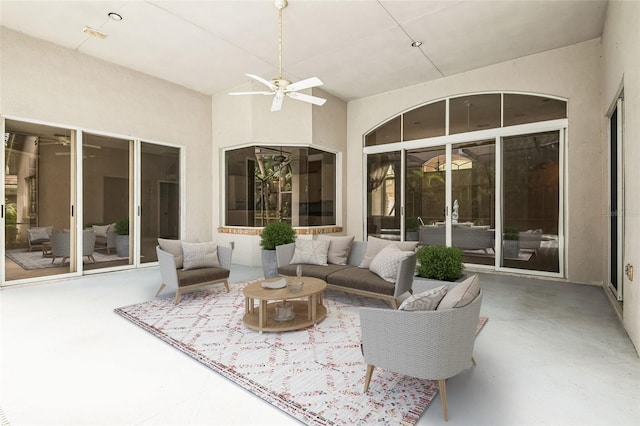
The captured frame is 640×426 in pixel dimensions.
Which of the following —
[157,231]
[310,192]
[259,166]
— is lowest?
[157,231]

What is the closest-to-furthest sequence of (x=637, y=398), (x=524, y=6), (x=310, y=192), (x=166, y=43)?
(x=637, y=398)
(x=524, y=6)
(x=166, y=43)
(x=310, y=192)

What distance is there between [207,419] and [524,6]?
5631 mm

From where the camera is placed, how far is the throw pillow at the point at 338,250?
188 inches

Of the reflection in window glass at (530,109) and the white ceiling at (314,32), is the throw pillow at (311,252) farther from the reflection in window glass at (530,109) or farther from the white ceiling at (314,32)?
the reflection in window glass at (530,109)

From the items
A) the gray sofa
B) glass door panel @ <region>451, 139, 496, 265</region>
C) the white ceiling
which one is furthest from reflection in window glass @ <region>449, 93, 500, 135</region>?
the gray sofa

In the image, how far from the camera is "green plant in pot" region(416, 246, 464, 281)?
3363mm

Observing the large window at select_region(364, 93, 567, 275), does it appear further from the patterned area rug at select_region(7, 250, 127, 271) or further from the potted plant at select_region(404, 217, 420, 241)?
the patterned area rug at select_region(7, 250, 127, 271)

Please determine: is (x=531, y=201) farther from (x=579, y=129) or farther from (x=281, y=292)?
(x=281, y=292)

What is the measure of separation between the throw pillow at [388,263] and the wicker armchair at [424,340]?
1.73 m

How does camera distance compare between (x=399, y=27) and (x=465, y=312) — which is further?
(x=399, y=27)

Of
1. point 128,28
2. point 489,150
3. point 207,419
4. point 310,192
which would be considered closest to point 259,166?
point 310,192

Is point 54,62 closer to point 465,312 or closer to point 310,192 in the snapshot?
point 310,192

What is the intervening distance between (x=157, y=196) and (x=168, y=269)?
3144 millimetres

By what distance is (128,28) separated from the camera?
15.5 ft
